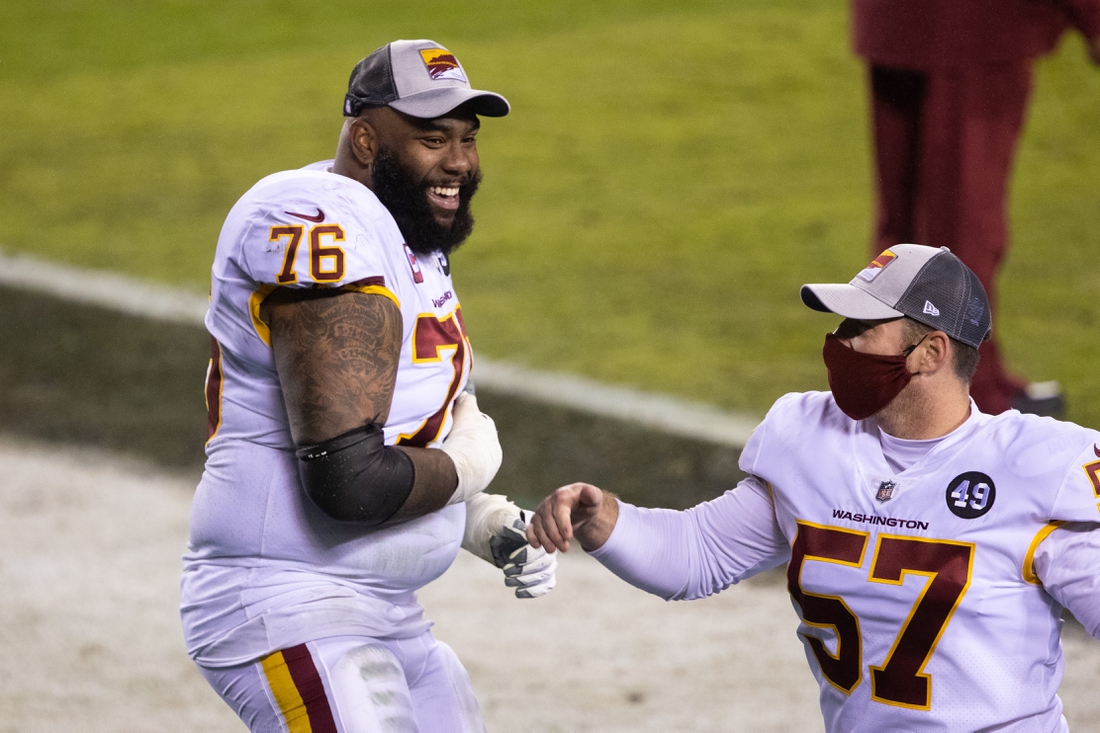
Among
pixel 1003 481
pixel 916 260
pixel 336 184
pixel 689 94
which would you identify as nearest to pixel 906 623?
pixel 1003 481

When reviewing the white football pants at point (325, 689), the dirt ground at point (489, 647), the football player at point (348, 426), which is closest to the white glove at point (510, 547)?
the football player at point (348, 426)

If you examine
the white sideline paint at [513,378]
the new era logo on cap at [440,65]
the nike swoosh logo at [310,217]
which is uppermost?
the new era logo on cap at [440,65]

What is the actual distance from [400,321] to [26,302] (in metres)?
6.44

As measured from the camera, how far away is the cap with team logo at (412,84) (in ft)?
9.49

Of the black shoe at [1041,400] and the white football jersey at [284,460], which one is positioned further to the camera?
the black shoe at [1041,400]

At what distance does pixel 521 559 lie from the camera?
3174 mm

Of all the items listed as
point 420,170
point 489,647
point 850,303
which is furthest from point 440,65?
point 489,647

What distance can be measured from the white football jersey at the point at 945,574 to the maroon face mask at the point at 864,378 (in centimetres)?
11

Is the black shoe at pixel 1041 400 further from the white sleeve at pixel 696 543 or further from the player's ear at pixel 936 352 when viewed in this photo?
the player's ear at pixel 936 352

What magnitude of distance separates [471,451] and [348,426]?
375 millimetres

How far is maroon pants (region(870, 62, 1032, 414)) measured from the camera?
6.24m

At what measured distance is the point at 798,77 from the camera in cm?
1373

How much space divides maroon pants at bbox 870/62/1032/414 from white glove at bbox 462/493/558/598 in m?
3.43

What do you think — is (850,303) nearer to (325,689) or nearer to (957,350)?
(957,350)
